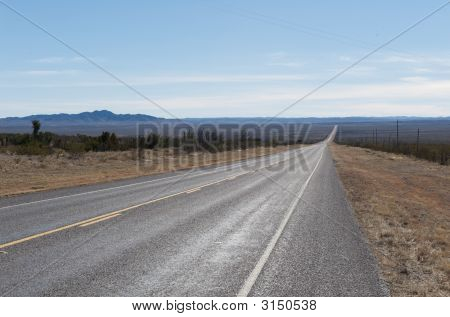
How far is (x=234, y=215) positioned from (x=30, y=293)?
7.96 meters

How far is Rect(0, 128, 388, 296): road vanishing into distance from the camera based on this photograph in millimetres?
7164

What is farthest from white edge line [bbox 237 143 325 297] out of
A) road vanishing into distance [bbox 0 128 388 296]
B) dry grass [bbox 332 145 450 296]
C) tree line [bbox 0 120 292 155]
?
tree line [bbox 0 120 292 155]

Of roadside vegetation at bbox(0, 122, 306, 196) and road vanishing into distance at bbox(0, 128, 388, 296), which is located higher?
road vanishing into distance at bbox(0, 128, 388, 296)

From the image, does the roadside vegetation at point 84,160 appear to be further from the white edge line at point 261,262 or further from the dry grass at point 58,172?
the white edge line at point 261,262

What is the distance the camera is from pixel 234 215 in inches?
561

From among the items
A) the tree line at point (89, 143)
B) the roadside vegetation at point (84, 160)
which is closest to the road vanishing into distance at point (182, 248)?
the roadside vegetation at point (84, 160)

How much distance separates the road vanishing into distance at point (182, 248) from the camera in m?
7.16

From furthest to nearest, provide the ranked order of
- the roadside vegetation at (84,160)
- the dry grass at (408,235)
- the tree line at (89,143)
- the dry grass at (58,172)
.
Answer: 1. the tree line at (89,143)
2. the roadside vegetation at (84,160)
3. the dry grass at (58,172)
4. the dry grass at (408,235)

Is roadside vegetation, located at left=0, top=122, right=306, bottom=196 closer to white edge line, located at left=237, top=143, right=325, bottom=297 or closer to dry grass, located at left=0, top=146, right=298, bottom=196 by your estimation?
dry grass, located at left=0, top=146, right=298, bottom=196

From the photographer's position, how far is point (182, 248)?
9.66 m

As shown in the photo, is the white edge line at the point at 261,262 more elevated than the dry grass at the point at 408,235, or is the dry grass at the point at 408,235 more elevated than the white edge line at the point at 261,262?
the white edge line at the point at 261,262

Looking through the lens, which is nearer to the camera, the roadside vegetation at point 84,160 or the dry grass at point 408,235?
the dry grass at point 408,235

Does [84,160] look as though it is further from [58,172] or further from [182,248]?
[182,248]

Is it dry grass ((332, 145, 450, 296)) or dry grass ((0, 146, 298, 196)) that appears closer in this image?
dry grass ((332, 145, 450, 296))
